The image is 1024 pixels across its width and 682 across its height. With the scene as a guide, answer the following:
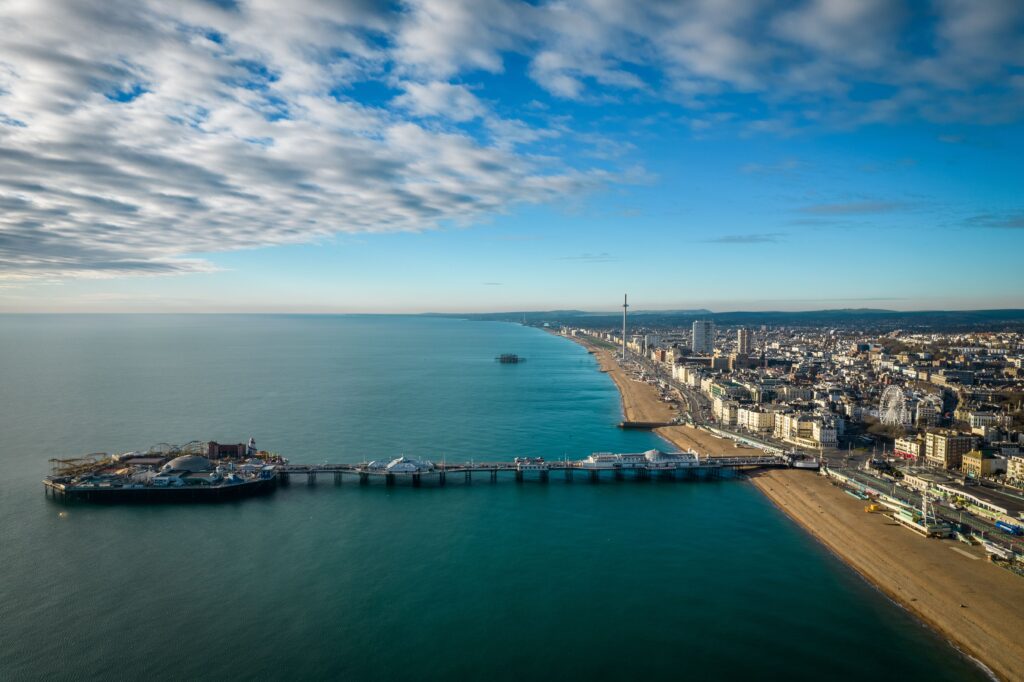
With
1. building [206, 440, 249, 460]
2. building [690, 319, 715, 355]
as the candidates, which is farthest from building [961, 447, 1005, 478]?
building [690, 319, 715, 355]

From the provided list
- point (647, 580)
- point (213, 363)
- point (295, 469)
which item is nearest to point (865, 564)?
point (647, 580)

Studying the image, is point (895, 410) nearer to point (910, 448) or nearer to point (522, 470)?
point (910, 448)

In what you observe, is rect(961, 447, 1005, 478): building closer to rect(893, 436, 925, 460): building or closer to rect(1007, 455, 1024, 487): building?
rect(1007, 455, 1024, 487): building

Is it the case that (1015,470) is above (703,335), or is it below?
below

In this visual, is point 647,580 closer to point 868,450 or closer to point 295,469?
point 295,469

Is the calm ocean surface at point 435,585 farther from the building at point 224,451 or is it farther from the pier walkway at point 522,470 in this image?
the building at point 224,451

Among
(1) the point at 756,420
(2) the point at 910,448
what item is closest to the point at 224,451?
(1) the point at 756,420
